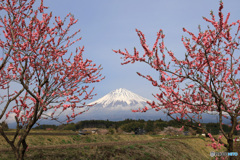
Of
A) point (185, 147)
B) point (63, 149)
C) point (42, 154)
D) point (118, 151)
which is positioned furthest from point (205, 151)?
point (42, 154)

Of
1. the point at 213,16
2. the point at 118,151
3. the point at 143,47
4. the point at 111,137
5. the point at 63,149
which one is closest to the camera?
the point at 143,47

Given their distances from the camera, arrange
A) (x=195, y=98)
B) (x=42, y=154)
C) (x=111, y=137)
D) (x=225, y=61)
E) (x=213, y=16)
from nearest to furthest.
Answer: (x=213, y=16) → (x=225, y=61) → (x=195, y=98) → (x=42, y=154) → (x=111, y=137)

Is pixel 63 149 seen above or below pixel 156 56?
below

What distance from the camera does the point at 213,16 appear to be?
9.34 m

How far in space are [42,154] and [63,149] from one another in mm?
2499

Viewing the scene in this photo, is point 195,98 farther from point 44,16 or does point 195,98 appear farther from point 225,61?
point 44,16

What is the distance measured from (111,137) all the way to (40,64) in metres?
27.3

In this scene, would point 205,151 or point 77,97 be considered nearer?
point 77,97

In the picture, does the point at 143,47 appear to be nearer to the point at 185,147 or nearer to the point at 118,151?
the point at 118,151

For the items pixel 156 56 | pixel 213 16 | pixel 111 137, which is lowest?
pixel 111 137

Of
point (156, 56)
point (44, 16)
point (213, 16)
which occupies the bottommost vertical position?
point (156, 56)

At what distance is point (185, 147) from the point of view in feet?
110

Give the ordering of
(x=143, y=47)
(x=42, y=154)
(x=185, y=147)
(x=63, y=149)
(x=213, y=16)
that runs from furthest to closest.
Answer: (x=185, y=147) → (x=63, y=149) → (x=42, y=154) → (x=213, y=16) → (x=143, y=47)

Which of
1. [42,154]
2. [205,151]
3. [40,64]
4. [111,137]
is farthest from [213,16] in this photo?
[205,151]
